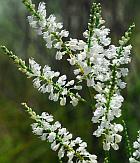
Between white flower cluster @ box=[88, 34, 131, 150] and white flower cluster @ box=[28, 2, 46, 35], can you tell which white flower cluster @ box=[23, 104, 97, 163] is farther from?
white flower cluster @ box=[28, 2, 46, 35]

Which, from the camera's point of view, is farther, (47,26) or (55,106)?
(55,106)

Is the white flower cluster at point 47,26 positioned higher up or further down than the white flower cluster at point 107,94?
higher up

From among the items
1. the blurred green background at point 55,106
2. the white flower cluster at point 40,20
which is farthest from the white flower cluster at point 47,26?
the blurred green background at point 55,106

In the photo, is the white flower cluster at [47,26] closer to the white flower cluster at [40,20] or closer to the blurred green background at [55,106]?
the white flower cluster at [40,20]

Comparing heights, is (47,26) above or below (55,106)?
below

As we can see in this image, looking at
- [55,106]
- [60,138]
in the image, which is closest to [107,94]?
[60,138]

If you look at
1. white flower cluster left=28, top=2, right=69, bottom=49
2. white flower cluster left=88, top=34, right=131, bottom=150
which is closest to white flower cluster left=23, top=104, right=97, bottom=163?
white flower cluster left=88, top=34, right=131, bottom=150

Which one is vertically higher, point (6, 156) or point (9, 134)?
point (9, 134)

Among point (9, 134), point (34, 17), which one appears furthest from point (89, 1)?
point (34, 17)

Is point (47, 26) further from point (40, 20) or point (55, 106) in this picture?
point (55, 106)

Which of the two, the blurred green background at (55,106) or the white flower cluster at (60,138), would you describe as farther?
the blurred green background at (55,106)

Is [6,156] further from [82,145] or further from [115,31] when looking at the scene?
[82,145]
